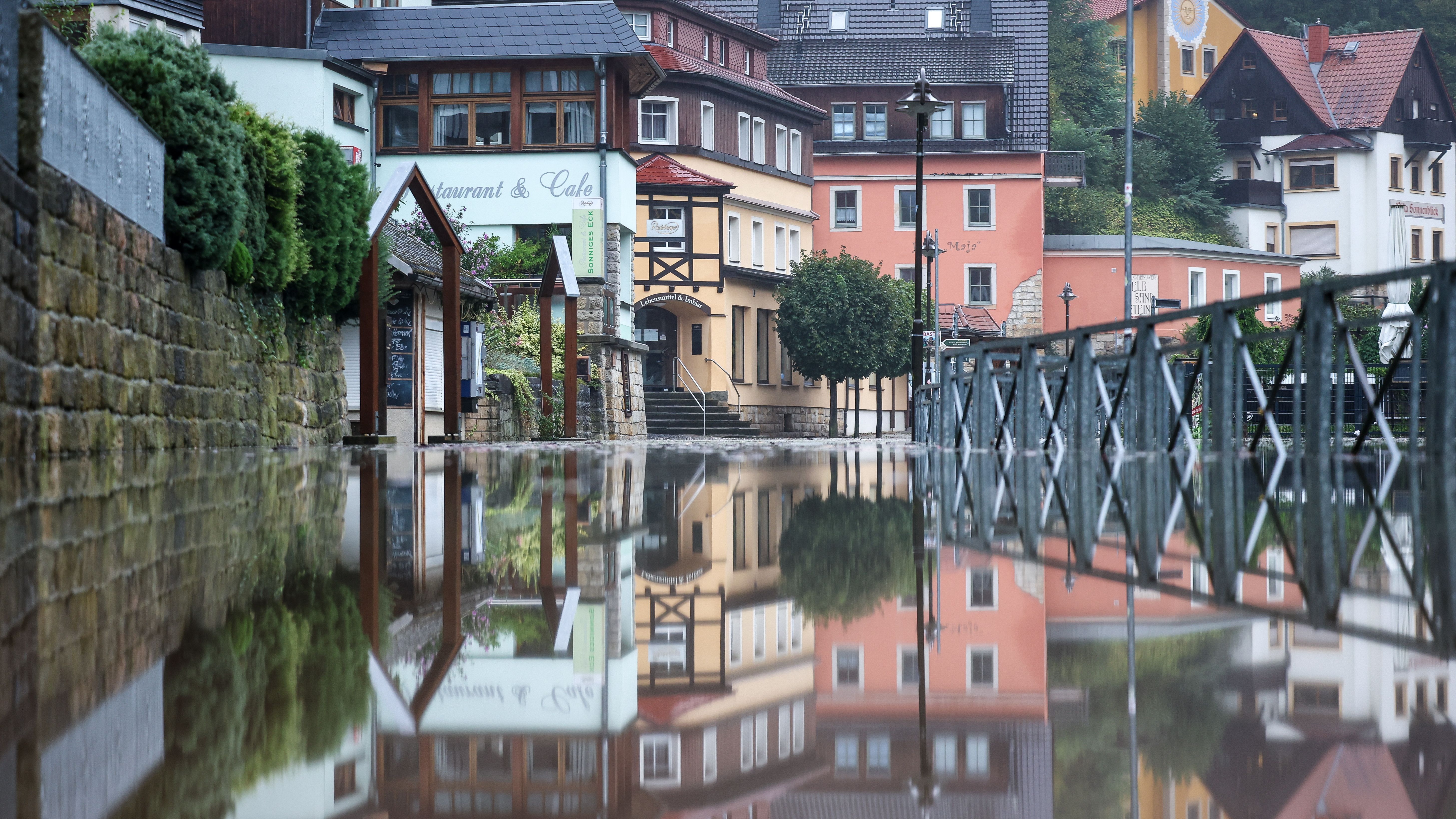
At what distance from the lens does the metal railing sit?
3797mm

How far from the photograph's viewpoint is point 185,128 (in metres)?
12.9

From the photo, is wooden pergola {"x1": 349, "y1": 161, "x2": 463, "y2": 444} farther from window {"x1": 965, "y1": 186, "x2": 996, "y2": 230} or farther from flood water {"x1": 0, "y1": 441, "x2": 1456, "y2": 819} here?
window {"x1": 965, "y1": 186, "x2": 996, "y2": 230}

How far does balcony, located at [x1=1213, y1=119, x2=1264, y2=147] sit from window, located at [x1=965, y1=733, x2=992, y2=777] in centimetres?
8006

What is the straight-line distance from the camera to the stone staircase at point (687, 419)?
142 ft

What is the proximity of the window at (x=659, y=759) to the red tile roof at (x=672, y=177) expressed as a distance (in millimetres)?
44656

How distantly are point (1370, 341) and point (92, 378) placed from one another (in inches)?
1074

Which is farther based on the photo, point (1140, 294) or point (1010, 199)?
point (1140, 294)

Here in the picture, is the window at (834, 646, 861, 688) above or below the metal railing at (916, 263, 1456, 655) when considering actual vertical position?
below

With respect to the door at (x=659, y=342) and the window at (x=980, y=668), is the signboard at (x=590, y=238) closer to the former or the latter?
the door at (x=659, y=342)

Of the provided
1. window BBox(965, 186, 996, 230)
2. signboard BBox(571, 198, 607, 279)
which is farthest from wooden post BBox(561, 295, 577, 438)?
window BBox(965, 186, 996, 230)

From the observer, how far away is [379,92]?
36750mm

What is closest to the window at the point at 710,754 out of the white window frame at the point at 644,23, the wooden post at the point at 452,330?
the wooden post at the point at 452,330

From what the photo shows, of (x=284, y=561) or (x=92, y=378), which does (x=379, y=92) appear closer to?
(x=92, y=378)

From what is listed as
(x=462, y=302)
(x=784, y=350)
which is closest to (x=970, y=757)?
(x=462, y=302)
